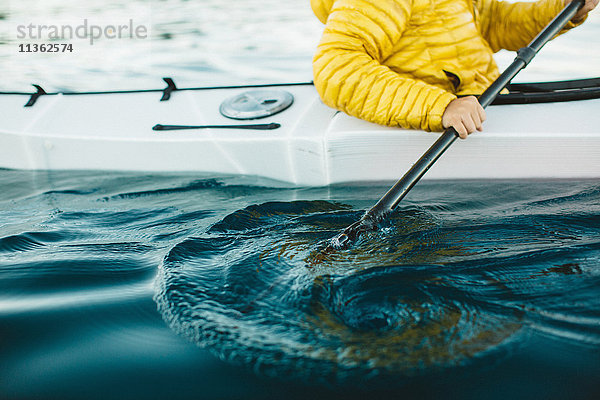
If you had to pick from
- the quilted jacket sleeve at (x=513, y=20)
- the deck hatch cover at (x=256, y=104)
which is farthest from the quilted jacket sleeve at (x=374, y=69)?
the quilted jacket sleeve at (x=513, y=20)

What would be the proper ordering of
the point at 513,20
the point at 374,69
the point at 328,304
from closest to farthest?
the point at 328,304, the point at 374,69, the point at 513,20

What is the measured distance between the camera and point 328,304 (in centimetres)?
144

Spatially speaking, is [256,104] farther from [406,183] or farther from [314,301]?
[314,301]

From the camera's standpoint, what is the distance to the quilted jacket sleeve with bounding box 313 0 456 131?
207cm

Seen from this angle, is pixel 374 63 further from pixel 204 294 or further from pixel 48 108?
pixel 48 108

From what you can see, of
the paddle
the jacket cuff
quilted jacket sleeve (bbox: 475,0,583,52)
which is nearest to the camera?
the paddle

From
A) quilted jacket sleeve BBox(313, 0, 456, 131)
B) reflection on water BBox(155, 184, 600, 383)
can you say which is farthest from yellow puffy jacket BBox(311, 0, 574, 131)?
reflection on water BBox(155, 184, 600, 383)

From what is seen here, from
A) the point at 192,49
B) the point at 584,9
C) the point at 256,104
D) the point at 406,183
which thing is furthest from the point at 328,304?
the point at 192,49

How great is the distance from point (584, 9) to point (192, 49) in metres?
6.01

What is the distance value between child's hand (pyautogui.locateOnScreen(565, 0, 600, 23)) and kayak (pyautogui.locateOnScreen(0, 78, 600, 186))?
0.30 m

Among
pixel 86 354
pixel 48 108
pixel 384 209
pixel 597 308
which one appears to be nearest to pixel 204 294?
pixel 86 354

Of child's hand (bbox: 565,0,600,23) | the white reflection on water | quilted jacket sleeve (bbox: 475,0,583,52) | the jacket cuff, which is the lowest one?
the white reflection on water

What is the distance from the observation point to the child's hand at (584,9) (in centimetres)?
233

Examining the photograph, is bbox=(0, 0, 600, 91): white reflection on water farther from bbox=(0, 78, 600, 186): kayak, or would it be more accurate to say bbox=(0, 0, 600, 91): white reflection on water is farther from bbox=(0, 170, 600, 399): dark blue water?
bbox=(0, 170, 600, 399): dark blue water
